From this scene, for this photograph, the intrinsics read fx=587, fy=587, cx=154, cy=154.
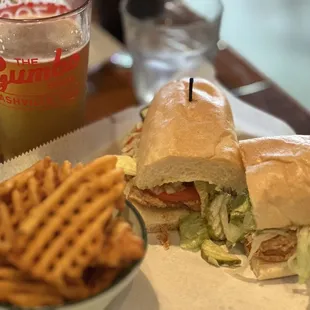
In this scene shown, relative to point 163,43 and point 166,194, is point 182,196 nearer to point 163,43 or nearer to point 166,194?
point 166,194

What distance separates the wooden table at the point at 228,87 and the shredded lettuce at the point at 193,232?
575 millimetres

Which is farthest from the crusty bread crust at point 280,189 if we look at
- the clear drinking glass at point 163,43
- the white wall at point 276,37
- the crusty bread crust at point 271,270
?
the white wall at point 276,37

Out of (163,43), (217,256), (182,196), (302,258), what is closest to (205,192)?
(182,196)

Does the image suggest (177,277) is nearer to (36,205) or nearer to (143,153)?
(143,153)

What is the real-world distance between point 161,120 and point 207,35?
0.73 m

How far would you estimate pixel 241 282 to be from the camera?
1.39 meters

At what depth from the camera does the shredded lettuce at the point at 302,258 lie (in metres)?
1.33

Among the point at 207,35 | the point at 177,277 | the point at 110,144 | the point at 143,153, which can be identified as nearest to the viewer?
the point at 177,277

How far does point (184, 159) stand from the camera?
142 centimetres

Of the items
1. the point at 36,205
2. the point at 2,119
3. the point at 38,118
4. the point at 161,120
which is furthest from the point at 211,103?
the point at 36,205

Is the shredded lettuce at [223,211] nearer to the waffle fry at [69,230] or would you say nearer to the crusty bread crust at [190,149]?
the crusty bread crust at [190,149]

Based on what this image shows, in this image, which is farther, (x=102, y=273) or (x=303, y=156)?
(x=303, y=156)

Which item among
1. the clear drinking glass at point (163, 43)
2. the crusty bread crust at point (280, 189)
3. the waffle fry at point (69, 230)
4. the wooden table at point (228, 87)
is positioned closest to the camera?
the waffle fry at point (69, 230)

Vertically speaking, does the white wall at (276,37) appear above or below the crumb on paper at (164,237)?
below
